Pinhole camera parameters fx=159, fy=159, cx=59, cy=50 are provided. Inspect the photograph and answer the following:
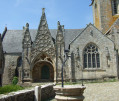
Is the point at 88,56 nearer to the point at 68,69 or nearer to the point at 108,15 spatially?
the point at 68,69

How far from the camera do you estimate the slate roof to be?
77.4 ft

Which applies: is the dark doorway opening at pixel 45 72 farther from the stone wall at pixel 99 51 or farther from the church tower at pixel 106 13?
the church tower at pixel 106 13

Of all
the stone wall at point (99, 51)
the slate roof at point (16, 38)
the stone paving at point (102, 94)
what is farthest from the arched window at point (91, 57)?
the stone paving at point (102, 94)

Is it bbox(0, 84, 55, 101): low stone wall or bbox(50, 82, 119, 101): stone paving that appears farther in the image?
bbox(50, 82, 119, 101): stone paving

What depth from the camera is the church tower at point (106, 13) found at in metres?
25.9

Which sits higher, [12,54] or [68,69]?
[12,54]

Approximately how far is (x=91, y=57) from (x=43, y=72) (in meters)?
6.61

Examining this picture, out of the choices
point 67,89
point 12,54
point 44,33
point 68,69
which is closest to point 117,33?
point 68,69

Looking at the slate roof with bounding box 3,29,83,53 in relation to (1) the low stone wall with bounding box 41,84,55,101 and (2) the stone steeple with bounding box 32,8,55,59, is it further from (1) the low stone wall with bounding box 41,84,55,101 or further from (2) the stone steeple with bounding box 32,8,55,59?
(1) the low stone wall with bounding box 41,84,55,101

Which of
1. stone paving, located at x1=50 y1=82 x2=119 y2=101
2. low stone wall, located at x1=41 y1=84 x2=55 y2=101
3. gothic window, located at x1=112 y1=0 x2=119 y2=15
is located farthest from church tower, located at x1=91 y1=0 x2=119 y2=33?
low stone wall, located at x1=41 y1=84 x2=55 y2=101

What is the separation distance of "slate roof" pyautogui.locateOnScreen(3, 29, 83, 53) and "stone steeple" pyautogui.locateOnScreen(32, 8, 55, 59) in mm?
3563

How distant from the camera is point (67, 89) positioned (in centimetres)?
533

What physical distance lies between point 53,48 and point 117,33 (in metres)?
8.54

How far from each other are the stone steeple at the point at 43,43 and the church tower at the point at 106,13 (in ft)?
32.8
